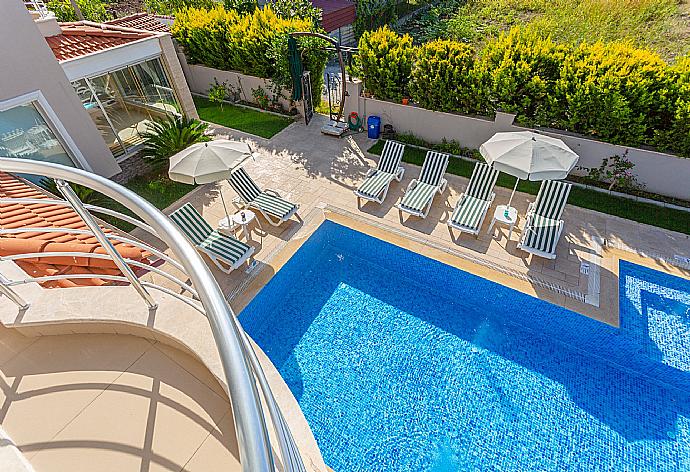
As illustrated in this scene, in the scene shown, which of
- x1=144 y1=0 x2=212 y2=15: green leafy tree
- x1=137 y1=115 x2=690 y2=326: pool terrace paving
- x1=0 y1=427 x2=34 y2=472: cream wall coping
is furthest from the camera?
x1=144 y1=0 x2=212 y2=15: green leafy tree

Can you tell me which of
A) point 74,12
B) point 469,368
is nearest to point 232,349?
point 469,368

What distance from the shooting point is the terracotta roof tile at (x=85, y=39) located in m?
11.3

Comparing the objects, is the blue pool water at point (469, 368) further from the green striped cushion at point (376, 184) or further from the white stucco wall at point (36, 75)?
the white stucco wall at point (36, 75)

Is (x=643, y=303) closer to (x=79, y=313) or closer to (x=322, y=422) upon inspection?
(x=322, y=422)


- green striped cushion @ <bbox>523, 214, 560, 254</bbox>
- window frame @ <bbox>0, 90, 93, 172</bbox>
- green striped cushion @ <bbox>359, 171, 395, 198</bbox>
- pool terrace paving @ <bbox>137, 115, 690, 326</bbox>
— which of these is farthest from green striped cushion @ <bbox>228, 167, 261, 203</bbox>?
green striped cushion @ <bbox>523, 214, 560, 254</bbox>

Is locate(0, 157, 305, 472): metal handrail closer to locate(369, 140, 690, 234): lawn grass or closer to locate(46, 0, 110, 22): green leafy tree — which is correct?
locate(369, 140, 690, 234): lawn grass

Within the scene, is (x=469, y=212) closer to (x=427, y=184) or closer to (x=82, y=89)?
(x=427, y=184)

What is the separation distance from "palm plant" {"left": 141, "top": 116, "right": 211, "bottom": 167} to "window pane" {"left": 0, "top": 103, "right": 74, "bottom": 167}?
99.9 inches

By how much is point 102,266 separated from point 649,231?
13.3 m

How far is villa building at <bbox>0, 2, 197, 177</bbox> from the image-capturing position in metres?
9.35

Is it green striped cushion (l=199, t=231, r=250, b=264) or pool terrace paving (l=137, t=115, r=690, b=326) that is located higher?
green striped cushion (l=199, t=231, r=250, b=264)

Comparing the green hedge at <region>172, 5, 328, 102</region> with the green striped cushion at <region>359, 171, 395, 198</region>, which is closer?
the green striped cushion at <region>359, 171, 395, 198</region>

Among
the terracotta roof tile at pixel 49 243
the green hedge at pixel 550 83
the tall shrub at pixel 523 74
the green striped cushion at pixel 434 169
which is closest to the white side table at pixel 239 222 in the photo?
the terracotta roof tile at pixel 49 243

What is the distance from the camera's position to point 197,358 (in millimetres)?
3512
